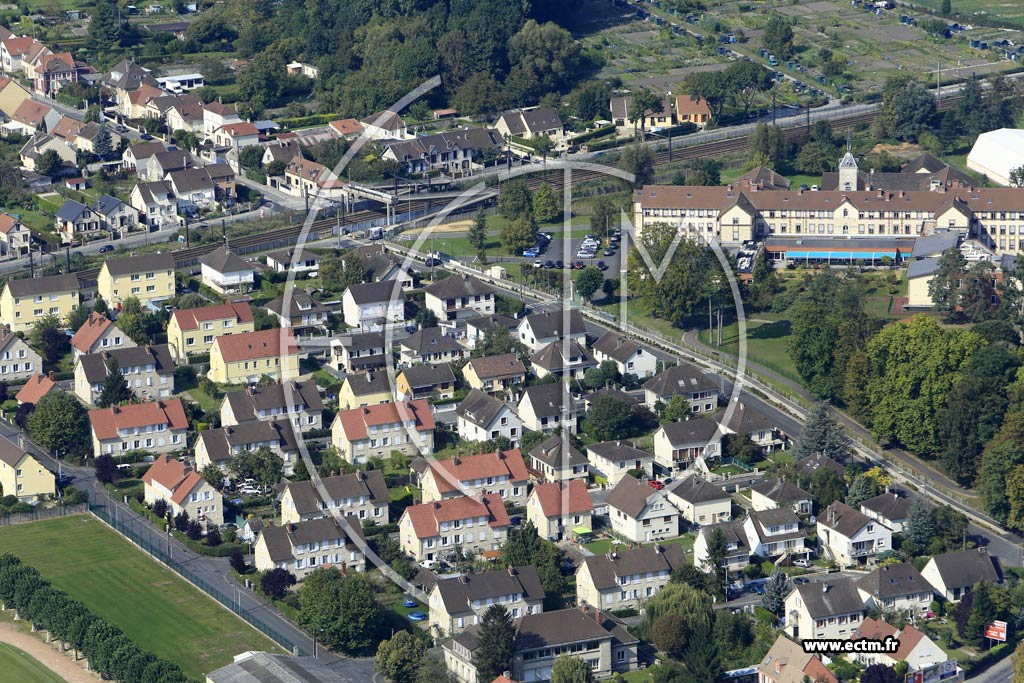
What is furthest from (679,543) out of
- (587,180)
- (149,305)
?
(587,180)

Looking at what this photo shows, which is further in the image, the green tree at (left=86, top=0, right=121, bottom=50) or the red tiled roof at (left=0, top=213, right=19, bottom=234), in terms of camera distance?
the green tree at (left=86, top=0, right=121, bottom=50)

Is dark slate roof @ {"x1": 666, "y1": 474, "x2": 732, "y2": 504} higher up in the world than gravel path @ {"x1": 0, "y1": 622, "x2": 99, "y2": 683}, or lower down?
higher up

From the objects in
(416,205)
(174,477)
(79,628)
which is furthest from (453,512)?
(416,205)

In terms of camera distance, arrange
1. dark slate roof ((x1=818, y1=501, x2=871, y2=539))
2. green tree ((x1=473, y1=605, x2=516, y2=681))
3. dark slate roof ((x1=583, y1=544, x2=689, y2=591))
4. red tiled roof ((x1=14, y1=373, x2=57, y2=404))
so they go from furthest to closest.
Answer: red tiled roof ((x1=14, y1=373, x2=57, y2=404))
dark slate roof ((x1=818, y1=501, x2=871, y2=539))
dark slate roof ((x1=583, y1=544, x2=689, y2=591))
green tree ((x1=473, y1=605, x2=516, y2=681))

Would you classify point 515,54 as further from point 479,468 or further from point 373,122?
point 479,468

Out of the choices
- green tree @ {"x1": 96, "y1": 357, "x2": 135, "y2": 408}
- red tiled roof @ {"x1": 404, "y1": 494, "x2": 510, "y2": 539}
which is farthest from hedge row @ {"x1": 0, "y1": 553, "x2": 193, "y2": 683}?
green tree @ {"x1": 96, "y1": 357, "x2": 135, "y2": 408}

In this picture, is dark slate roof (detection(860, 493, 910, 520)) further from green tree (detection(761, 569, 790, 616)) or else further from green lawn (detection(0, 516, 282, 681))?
green lawn (detection(0, 516, 282, 681))

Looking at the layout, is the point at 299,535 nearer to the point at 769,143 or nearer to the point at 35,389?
the point at 35,389
